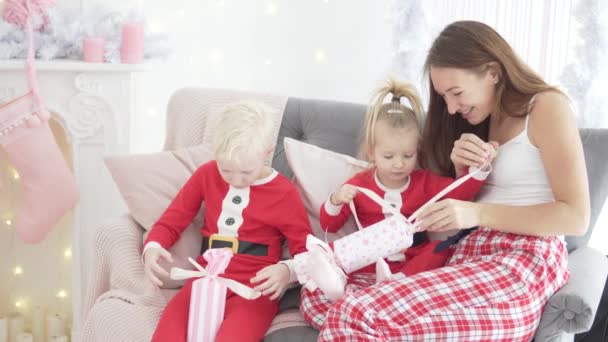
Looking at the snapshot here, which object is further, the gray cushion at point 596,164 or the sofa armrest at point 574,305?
the gray cushion at point 596,164

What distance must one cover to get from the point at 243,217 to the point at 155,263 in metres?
0.26

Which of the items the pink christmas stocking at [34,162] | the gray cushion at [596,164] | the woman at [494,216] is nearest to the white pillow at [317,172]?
the woman at [494,216]

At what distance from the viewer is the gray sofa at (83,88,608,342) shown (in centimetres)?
167

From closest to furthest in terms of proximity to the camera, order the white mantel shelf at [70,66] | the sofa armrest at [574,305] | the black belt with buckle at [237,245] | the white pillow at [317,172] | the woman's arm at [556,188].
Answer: the sofa armrest at [574,305], the woman's arm at [556,188], the black belt with buckle at [237,245], the white pillow at [317,172], the white mantel shelf at [70,66]

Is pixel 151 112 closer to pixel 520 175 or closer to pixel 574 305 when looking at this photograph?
pixel 520 175

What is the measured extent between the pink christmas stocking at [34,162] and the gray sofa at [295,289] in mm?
409

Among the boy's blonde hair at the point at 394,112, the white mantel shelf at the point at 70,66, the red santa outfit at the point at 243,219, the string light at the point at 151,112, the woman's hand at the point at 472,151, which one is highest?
the white mantel shelf at the point at 70,66

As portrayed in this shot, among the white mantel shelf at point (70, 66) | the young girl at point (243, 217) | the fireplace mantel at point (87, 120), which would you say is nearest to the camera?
the young girl at point (243, 217)

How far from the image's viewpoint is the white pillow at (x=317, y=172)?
2.11 metres

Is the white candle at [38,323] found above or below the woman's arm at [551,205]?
below

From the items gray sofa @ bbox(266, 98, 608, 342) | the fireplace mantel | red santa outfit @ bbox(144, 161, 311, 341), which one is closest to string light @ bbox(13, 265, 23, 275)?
the fireplace mantel

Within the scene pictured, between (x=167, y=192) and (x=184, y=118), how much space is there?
0.32 meters

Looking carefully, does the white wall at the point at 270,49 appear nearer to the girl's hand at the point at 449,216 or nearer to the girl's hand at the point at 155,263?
the girl's hand at the point at 155,263

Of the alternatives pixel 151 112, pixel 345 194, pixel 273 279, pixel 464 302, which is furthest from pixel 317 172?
pixel 151 112
